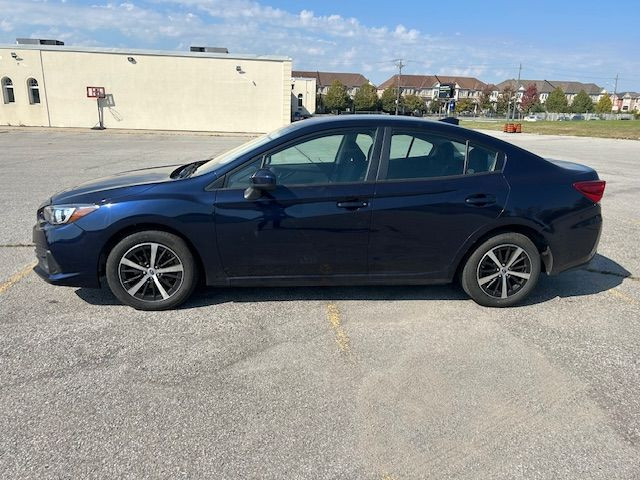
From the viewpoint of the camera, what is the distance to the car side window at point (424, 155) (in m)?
3.88

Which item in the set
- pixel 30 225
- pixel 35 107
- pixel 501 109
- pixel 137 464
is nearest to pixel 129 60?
pixel 35 107

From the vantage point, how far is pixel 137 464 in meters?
2.23

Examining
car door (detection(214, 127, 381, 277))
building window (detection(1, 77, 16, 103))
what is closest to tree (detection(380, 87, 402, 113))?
building window (detection(1, 77, 16, 103))

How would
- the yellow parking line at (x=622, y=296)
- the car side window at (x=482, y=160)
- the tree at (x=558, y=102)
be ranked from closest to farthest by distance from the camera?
the car side window at (x=482, y=160) < the yellow parking line at (x=622, y=296) < the tree at (x=558, y=102)

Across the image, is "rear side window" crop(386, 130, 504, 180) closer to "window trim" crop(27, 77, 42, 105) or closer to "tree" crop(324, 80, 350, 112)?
"window trim" crop(27, 77, 42, 105)

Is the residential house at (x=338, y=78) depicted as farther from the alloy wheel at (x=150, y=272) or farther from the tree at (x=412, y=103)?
the alloy wheel at (x=150, y=272)

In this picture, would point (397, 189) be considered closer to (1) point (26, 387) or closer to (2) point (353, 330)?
(2) point (353, 330)

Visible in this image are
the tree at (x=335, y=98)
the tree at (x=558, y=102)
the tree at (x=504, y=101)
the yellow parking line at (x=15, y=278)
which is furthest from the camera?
the tree at (x=504, y=101)

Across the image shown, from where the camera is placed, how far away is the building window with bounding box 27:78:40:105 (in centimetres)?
2969

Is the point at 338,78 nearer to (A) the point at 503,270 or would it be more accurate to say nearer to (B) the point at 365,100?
(B) the point at 365,100

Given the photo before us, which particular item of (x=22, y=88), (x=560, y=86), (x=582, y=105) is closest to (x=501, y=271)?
(x=22, y=88)

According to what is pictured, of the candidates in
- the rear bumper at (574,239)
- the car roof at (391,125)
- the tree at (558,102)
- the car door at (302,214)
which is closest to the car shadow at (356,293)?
the rear bumper at (574,239)

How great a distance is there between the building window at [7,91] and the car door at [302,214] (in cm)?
3384

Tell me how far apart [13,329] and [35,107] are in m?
32.5
